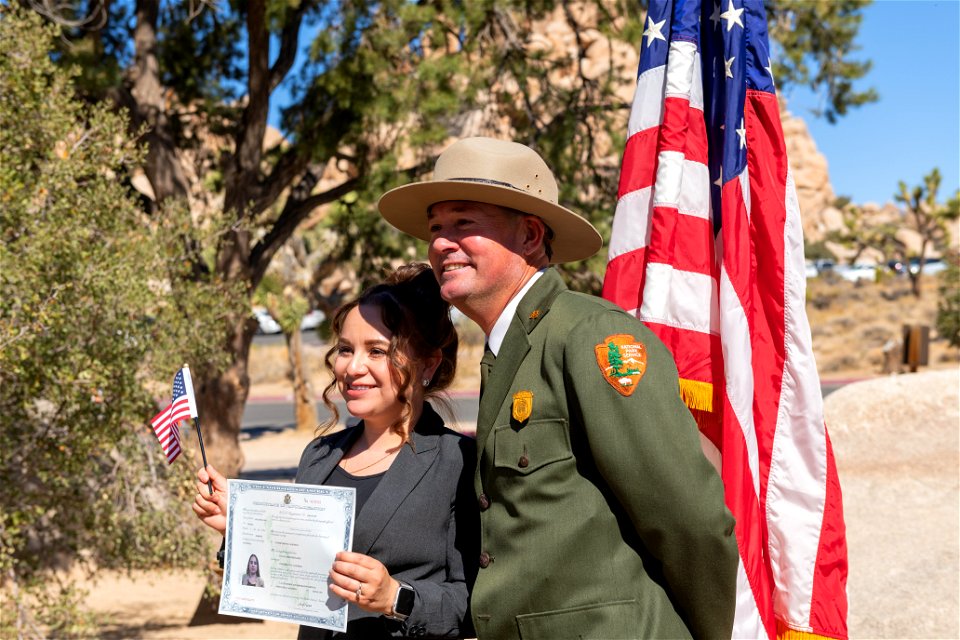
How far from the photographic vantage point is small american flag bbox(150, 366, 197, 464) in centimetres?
266

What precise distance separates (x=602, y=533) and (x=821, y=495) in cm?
133

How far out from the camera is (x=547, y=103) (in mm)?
10297

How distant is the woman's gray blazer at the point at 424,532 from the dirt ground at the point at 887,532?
4386 mm

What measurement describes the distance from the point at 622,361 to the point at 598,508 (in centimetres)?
33

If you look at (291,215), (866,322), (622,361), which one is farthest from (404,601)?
(866,322)

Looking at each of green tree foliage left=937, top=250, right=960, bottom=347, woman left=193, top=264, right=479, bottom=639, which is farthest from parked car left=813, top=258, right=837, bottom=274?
woman left=193, top=264, right=479, bottom=639

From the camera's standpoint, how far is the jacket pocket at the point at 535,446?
6.69 feet

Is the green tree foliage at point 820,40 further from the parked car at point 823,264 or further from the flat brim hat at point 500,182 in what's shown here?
the parked car at point 823,264

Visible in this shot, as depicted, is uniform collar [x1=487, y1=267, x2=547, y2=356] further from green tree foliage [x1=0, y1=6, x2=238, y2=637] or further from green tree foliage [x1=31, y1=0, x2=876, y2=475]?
green tree foliage [x1=31, y1=0, x2=876, y2=475]

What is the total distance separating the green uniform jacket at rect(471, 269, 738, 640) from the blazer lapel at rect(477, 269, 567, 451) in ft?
0.10

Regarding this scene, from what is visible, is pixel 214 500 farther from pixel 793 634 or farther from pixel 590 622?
pixel 793 634

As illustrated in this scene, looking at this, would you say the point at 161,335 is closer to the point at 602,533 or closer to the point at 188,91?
the point at 602,533

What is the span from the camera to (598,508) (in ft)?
6.61

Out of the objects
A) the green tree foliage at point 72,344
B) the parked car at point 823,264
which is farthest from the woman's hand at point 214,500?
A: the parked car at point 823,264
